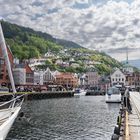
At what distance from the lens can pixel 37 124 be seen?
53.0 meters

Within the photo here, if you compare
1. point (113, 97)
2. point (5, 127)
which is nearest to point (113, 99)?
point (113, 97)

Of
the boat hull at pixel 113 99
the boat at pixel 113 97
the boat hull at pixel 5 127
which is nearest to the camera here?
the boat hull at pixel 5 127

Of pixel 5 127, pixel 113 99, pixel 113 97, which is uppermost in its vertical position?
pixel 113 97

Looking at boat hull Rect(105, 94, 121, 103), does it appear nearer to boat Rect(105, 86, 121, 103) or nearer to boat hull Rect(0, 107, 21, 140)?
boat Rect(105, 86, 121, 103)

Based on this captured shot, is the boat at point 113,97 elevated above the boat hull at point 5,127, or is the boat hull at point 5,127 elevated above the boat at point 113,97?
the boat at point 113,97

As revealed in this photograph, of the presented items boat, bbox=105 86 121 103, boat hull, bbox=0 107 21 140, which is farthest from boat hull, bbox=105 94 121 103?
boat hull, bbox=0 107 21 140

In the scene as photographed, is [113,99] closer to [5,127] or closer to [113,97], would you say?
[113,97]

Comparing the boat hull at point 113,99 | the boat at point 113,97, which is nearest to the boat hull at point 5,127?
the boat hull at point 113,99

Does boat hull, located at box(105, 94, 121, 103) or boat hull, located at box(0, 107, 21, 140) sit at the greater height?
boat hull, located at box(105, 94, 121, 103)

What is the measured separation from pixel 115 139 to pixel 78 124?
→ 85.4ft

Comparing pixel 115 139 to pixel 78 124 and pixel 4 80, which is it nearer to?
pixel 78 124

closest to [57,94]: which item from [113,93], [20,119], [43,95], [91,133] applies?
[43,95]

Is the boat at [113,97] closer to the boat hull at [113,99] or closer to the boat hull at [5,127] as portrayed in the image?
the boat hull at [113,99]

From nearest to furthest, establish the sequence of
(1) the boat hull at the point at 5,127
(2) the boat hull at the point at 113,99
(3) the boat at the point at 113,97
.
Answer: (1) the boat hull at the point at 5,127, (2) the boat hull at the point at 113,99, (3) the boat at the point at 113,97
